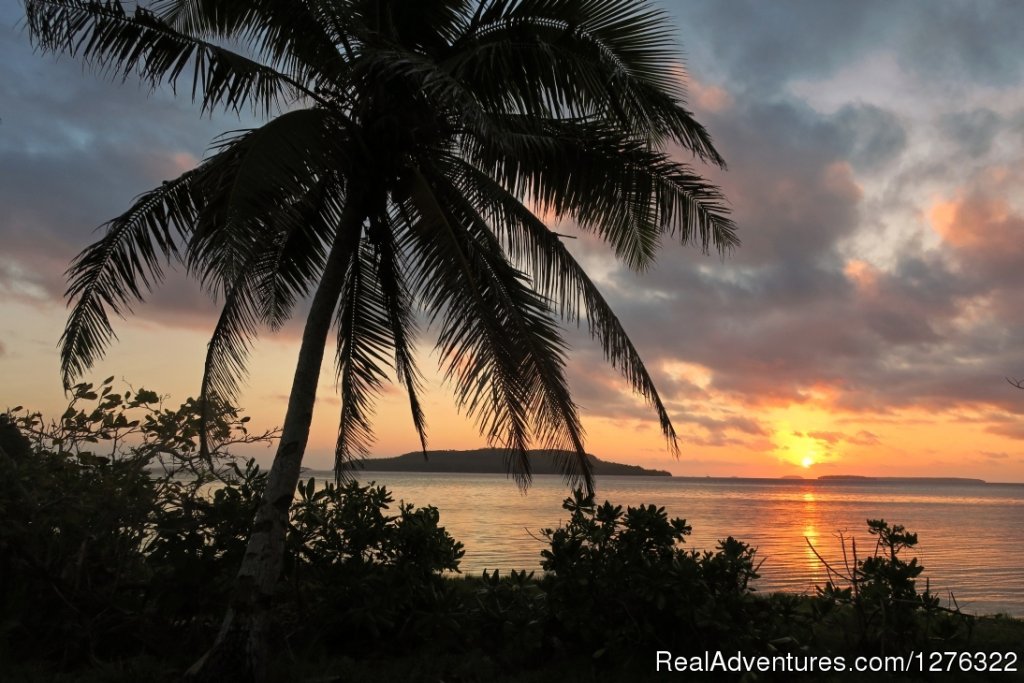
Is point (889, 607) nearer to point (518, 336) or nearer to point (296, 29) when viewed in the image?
point (518, 336)

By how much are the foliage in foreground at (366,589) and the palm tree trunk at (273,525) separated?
618mm

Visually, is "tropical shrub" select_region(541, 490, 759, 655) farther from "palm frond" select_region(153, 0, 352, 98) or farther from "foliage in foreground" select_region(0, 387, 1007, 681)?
"palm frond" select_region(153, 0, 352, 98)

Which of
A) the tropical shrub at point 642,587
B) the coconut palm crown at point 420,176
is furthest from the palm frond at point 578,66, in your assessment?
the tropical shrub at point 642,587

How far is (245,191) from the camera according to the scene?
5625mm

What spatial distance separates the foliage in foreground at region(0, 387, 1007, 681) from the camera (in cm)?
656

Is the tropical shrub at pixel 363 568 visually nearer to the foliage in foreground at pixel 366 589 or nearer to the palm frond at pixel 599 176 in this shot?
the foliage in foreground at pixel 366 589

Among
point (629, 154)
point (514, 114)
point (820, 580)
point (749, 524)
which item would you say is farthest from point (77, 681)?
point (749, 524)

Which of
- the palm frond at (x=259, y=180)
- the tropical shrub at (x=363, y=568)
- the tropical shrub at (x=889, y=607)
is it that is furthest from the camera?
the tropical shrub at (x=363, y=568)

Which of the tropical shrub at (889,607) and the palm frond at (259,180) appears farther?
the tropical shrub at (889,607)

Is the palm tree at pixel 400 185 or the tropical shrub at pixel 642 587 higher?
the palm tree at pixel 400 185

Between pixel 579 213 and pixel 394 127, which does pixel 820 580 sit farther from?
pixel 394 127

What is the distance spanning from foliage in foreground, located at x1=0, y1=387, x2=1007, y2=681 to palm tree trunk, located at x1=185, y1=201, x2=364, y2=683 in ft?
2.03

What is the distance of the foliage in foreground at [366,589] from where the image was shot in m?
6.56

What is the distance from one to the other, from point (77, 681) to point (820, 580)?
16487 mm
